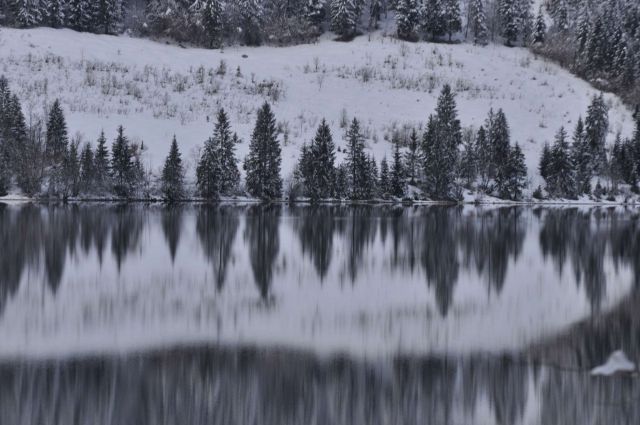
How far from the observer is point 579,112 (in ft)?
274

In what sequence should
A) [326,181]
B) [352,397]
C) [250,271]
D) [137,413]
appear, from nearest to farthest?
[137,413], [352,397], [250,271], [326,181]

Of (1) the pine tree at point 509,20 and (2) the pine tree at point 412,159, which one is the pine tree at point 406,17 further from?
(2) the pine tree at point 412,159

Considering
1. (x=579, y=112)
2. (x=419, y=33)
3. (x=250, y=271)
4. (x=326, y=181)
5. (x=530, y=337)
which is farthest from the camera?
(x=419, y=33)

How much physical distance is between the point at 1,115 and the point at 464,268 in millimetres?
50370

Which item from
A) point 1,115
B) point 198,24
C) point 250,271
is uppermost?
point 198,24

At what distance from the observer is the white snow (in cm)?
967

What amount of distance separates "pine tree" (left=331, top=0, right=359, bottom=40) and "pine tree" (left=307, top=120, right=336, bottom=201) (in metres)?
43.2

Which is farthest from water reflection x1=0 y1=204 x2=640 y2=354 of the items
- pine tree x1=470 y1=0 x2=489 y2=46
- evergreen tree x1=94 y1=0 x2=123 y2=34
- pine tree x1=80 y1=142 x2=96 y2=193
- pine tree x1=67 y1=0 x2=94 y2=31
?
pine tree x1=470 y1=0 x2=489 y2=46

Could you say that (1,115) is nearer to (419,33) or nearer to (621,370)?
(621,370)

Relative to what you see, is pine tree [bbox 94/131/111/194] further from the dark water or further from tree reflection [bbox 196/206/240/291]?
the dark water

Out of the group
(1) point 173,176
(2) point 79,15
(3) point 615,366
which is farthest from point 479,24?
(3) point 615,366

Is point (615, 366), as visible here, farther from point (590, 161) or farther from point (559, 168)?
point (590, 161)

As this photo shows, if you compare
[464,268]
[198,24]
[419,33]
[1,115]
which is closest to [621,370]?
[464,268]

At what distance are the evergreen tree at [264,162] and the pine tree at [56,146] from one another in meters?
16.3
